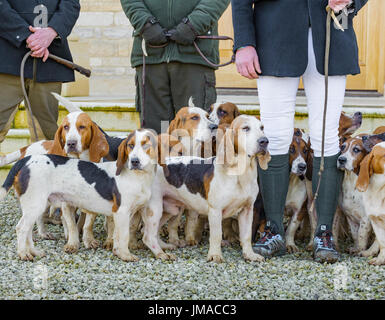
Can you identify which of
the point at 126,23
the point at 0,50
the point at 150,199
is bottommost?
the point at 150,199

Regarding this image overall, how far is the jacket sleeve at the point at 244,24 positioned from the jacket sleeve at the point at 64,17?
1.56 meters

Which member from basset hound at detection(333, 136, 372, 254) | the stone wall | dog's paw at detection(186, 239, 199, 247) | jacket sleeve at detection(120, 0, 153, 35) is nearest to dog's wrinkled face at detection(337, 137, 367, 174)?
basset hound at detection(333, 136, 372, 254)

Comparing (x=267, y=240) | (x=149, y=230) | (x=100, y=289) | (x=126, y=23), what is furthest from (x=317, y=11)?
(x=126, y=23)

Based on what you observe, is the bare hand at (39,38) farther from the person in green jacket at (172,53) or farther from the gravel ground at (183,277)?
the gravel ground at (183,277)

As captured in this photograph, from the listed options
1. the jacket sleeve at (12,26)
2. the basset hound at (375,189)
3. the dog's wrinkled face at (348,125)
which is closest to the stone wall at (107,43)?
the jacket sleeve at (12,26)

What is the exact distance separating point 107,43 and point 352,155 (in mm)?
5413

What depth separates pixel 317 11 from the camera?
3854mm

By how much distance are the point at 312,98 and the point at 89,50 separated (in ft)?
18.0

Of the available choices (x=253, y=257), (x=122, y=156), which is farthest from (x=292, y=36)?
(x=253, y=257)

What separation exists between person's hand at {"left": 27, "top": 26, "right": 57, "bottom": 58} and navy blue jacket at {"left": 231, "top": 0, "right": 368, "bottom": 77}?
1583 mm

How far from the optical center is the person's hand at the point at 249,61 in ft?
13.0

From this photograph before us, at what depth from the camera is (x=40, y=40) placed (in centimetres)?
476

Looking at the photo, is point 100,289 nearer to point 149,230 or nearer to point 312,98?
point 149,230
